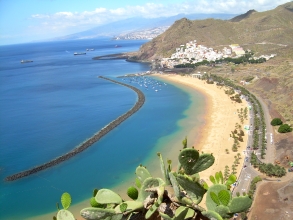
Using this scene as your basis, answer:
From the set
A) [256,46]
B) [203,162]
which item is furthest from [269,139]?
[256,46]

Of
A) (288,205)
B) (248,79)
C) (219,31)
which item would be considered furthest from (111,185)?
(219,31)

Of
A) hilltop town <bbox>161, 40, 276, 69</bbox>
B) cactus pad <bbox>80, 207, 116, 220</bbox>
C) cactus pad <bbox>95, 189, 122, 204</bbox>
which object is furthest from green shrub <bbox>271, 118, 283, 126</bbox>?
hilltop town <bbox>161, 40, 276, 69</bbox>

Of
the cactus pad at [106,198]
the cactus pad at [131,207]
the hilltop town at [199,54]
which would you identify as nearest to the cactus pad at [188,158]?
the cactus pad at [131,207]

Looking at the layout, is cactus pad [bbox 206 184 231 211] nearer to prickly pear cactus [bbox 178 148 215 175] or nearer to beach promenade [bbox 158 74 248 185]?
prickly pear cactus [bbox 178 148 215 175]

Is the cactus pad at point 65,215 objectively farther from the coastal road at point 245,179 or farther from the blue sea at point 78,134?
the blue sea at point 78,134

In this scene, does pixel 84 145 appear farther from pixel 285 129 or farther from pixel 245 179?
pixel 285 129

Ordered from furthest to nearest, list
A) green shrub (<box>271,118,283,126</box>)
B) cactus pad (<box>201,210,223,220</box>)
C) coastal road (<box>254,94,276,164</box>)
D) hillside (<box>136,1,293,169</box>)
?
hillside (<box>136,1,293,169</box>) < green shrub (<box>271,118,283,126</box>) < coastal road (<box>254,94,276,164</box>) < cactus pad (<box>201,210,223,220</box>)
